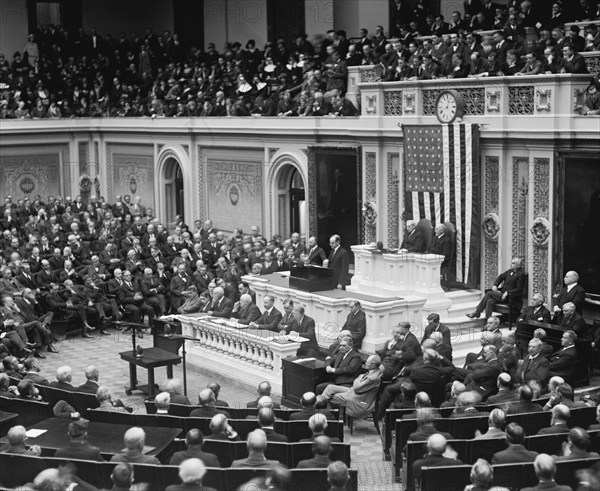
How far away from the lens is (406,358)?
14.7 m

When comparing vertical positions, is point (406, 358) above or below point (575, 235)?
below

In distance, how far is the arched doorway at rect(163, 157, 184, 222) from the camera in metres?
31.9

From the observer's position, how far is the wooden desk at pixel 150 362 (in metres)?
16.0

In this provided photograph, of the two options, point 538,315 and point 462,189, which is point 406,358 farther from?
point 462,189

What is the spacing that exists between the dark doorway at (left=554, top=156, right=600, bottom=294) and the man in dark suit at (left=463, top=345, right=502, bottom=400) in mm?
4548

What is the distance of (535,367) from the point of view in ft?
46.8

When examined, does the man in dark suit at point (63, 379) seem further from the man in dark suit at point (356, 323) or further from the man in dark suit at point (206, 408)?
the man in dark suit at point (356, 323)

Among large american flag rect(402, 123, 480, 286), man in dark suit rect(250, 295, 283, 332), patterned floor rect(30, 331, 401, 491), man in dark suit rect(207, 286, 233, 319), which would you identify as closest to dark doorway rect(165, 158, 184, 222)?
patterned floor rect(30, 331, 401, 491)

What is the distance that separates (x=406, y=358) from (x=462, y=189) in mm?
6289

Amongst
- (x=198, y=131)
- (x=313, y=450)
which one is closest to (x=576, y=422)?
(x=313, y=450)

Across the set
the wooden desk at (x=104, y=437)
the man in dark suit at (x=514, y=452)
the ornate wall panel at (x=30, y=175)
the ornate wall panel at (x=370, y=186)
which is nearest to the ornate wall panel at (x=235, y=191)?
the ornate wall panel at (x=370, y=186)

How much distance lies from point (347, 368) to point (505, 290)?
16.9ft

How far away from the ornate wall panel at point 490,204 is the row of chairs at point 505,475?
10457mm

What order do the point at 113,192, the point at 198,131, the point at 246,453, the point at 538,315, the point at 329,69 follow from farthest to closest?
the point at 113,192, the point at 198,131, the point at 329,69, the point at 538,315, the point at 246,453
